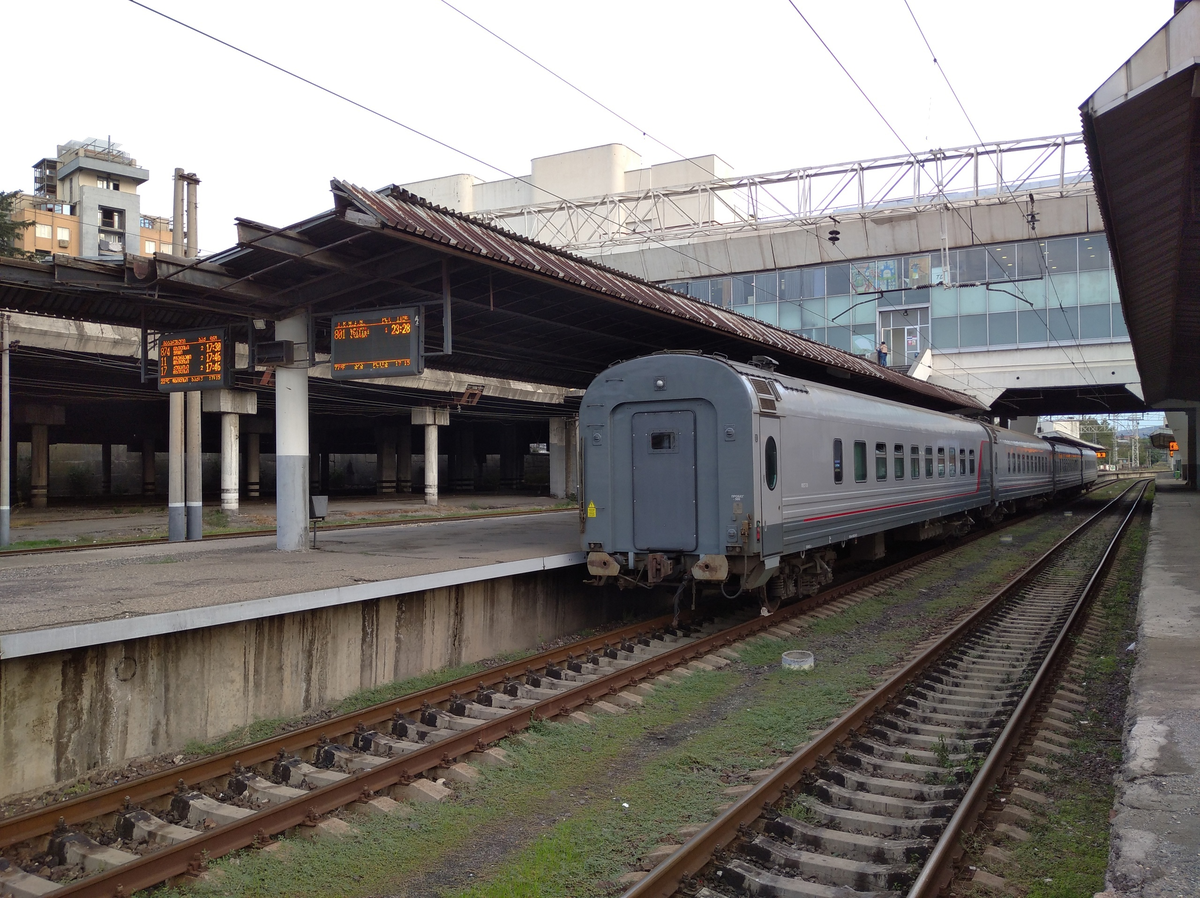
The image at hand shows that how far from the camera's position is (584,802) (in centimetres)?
633

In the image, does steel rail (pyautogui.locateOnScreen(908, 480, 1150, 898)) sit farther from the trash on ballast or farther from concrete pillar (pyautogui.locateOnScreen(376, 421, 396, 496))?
concrete pillar (pyautogui.locateOnScreen(376, 421, 396, 496))

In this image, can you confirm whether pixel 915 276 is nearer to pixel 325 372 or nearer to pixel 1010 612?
pixel 325 372

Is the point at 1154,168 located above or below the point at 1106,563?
above

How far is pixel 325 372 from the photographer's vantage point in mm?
26562

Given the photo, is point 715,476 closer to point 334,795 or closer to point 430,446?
point 334,795

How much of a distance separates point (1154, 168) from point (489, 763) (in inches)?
366

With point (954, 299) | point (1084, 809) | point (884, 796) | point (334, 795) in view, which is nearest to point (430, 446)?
point (954, 299)

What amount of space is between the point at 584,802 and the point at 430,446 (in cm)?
3079

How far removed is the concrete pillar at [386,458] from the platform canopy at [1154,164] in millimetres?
39091

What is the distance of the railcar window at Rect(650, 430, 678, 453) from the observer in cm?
1159

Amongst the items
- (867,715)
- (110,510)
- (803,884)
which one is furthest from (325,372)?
(803,884)

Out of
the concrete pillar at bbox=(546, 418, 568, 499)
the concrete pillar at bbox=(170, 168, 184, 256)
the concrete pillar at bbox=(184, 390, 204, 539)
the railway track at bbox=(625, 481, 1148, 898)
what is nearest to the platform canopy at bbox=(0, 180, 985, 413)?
the concrete pillar at bbox=(170, 168, 184, 256)

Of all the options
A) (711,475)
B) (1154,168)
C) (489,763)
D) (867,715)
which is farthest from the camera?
(711,475)

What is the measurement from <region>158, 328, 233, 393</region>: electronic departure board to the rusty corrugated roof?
Result: 413 centimetres
